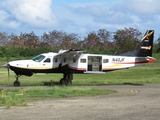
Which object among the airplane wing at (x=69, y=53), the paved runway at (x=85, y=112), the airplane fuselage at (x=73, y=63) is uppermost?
the airplane wing at (x=69, y=53)

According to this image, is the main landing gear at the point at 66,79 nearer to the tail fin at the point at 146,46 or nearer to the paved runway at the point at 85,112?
the tail fin at the point at 146,46

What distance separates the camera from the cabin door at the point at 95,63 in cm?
2616

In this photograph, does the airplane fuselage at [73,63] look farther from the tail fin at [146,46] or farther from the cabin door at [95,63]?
the tail fin at [146,46]

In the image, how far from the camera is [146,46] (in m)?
27.0

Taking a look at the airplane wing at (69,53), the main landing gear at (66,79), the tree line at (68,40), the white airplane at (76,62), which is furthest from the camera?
the tree line at (68,40)

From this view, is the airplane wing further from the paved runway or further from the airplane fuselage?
the paved runway

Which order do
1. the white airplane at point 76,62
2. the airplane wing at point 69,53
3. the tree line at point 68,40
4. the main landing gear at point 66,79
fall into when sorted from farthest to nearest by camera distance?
the tree line at point 68,40
the main landing gear at point 66,79
the white airplane at point 76,62
the airplane wing at point 69,53

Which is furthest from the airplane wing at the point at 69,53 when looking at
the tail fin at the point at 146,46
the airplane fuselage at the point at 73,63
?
the tail fin at the point at 146,46

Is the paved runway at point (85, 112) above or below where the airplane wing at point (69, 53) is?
below

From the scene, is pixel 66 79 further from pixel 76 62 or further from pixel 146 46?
pixel 146 46

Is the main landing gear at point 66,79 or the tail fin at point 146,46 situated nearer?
the main landing gear at point 66,79

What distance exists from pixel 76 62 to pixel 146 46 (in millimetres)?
6061

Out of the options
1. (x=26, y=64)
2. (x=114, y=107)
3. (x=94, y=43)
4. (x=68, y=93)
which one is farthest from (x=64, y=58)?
(x=94, y=43)

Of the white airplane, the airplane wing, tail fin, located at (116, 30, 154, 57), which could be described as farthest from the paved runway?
tail fin, located at (116, 30, 154, 57)
